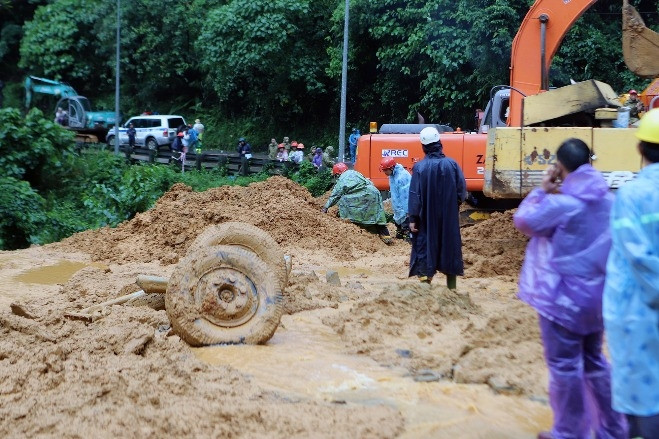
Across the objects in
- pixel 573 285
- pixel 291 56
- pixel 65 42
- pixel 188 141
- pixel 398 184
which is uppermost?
pixel 65 42

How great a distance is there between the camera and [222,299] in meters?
6.42

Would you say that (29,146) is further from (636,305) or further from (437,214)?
(636,305)

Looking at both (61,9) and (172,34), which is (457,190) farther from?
(61,9)

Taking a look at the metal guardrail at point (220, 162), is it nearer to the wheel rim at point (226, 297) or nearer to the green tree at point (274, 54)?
the green tree at point (274, 54)

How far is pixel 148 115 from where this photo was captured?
124ft

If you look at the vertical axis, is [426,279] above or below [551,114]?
below

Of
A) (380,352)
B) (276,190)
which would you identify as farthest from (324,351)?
(276,190)

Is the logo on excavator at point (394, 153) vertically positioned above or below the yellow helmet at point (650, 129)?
above

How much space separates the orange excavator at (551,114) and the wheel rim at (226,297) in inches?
163

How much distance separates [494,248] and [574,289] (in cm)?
766

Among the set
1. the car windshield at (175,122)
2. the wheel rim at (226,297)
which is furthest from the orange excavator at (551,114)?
the car windshield at (175,122)

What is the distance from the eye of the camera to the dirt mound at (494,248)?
422 inches

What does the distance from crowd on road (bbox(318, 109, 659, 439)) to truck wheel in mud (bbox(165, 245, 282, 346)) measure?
2.51 m

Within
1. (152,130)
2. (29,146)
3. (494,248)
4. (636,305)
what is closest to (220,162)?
(29,146)
